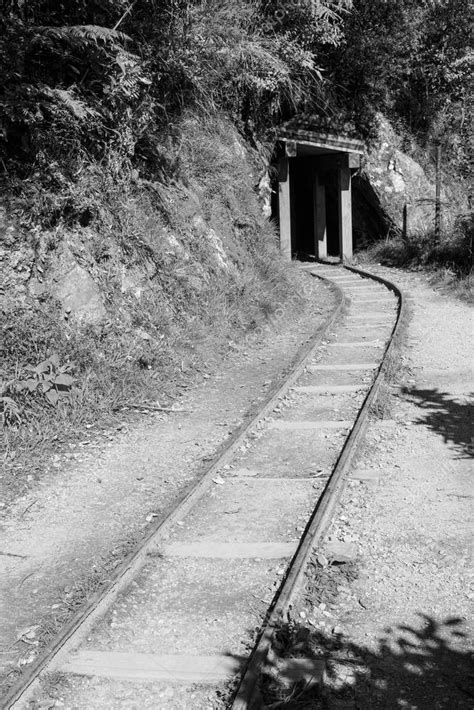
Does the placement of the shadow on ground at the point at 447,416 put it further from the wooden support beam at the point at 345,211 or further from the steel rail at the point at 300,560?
the wooden support beam at the point at 345,211

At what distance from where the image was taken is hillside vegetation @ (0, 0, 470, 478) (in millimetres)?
8344

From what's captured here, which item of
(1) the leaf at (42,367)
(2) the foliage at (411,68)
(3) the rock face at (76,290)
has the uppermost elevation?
(2) the foliage at (411,68)

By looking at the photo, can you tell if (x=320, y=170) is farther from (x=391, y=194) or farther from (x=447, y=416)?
(x=447, y=416)

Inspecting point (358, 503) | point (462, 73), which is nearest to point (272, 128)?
point (462, 73)

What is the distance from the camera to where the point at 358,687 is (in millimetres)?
3521

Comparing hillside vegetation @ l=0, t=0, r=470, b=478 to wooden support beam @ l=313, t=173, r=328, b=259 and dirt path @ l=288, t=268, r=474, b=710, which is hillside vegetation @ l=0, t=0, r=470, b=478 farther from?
wooden support beam @ l=313, t=173, r=328, b=259

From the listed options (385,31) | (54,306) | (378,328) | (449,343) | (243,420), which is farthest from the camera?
(385,31)

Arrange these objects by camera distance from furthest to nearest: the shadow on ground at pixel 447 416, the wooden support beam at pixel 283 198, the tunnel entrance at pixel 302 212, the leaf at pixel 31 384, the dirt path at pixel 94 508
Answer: the tunnel entrance at pixel 302 212, the wooden support beam at pixel 283 198, the leaf at pixel 31 384, the shadow on ground at pixel 447 416, the dirt path at pixel 94 508

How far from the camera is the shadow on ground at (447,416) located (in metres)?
7.02

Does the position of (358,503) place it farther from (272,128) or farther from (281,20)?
(272,128)

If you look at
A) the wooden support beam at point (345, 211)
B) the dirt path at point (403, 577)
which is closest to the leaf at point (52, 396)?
the dirt path at point (403, 577)

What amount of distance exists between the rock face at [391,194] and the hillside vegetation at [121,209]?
330 inches

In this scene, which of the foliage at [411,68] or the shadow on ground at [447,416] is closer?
the shadow on ground at [447,416]

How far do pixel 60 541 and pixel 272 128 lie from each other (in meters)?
17.5
